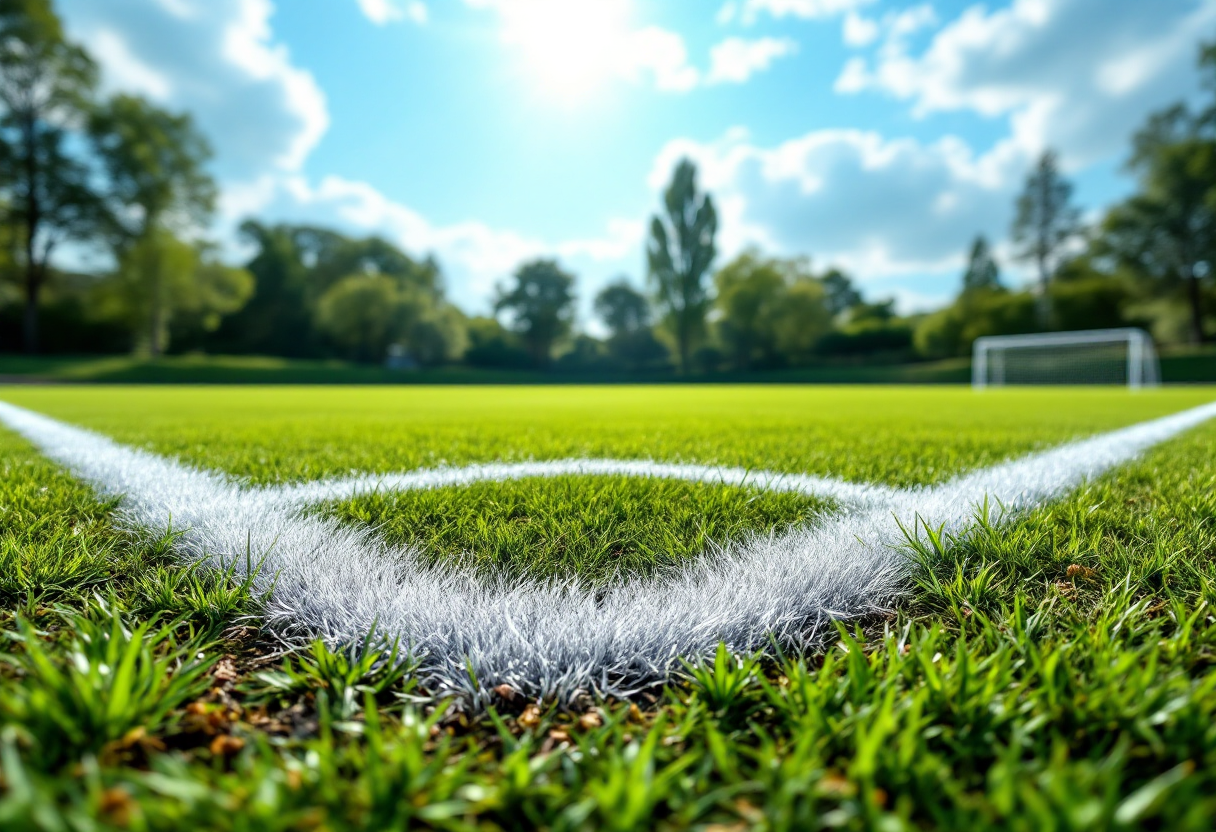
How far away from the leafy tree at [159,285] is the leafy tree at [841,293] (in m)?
52.9

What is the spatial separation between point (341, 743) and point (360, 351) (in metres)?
43.5

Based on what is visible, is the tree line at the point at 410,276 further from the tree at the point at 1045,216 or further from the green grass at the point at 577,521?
the green grass at the point at 577,521

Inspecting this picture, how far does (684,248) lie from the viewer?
121 ft

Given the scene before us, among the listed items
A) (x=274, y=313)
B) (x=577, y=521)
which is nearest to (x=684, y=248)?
(x=274, y=313)

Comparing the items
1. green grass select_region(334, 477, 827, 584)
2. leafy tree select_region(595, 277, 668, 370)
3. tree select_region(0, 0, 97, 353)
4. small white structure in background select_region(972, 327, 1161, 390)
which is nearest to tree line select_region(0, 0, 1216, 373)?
tree select_region(0, 0, 97, 353)

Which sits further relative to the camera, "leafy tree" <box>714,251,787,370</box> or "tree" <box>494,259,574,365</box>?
"tree" <box>494,259,574,365</box>

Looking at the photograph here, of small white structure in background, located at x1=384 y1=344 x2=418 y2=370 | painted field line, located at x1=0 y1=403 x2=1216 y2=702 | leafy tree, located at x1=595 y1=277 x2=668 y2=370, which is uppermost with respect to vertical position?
leafy tree, located at x1=595 y1=277 x2=668 y2=370

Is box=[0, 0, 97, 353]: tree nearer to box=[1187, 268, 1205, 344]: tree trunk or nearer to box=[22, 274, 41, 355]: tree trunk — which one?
box=[22, 274, 41, 355]: tree trunk

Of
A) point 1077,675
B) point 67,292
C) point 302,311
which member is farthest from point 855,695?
point 302,311

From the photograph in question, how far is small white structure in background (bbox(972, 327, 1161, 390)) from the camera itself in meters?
22.7

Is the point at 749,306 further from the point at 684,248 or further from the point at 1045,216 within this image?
the point at 1045,216

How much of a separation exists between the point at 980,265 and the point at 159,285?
5237cm

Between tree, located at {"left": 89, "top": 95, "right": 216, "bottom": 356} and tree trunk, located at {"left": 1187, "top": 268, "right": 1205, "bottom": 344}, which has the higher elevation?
tree, located at {"left": 89, "top": 95, "right": 216, "bottom": 356}

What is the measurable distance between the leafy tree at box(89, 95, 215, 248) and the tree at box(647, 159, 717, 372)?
81.9 ft
